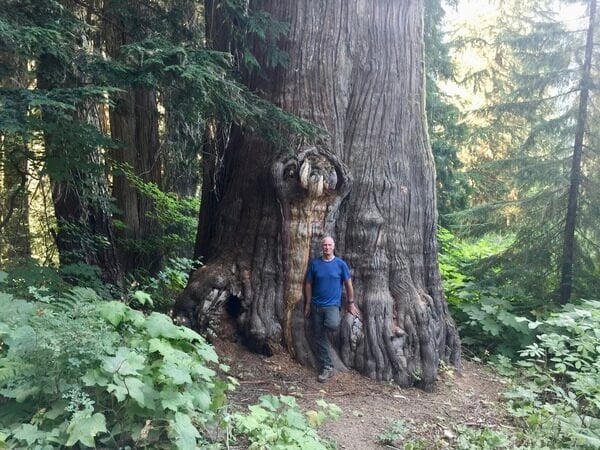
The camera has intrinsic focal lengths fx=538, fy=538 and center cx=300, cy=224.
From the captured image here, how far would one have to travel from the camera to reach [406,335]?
6277 mm

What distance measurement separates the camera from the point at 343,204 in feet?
21.4

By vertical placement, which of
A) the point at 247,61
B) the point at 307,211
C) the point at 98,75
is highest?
the point at 247,61

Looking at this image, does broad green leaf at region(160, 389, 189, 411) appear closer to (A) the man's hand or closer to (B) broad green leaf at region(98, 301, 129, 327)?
(B) broad green leaf at region(98, 301, 129, 327)

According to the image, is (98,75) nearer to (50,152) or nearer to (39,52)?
(39,52)

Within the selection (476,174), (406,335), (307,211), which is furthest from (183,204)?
(476,174)

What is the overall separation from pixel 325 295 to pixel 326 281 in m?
0.15

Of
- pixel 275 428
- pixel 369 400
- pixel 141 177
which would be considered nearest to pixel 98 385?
pixel 275 428

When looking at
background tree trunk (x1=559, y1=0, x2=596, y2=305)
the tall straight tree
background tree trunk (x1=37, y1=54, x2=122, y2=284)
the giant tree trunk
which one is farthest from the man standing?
background tree trunk (x1=559, y1=0, x2=596, y2=305)

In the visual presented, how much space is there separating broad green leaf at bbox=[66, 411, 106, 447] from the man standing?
3.17 m

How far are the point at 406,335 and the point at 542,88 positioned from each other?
17.9 ft

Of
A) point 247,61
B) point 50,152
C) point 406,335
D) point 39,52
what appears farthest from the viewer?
point 406,335

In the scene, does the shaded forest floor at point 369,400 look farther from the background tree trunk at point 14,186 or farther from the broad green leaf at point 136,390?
the background tree trunk at point 14,186

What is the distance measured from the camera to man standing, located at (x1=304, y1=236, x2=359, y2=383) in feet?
19.6

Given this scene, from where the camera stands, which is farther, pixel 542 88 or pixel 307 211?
pixel 542 88
